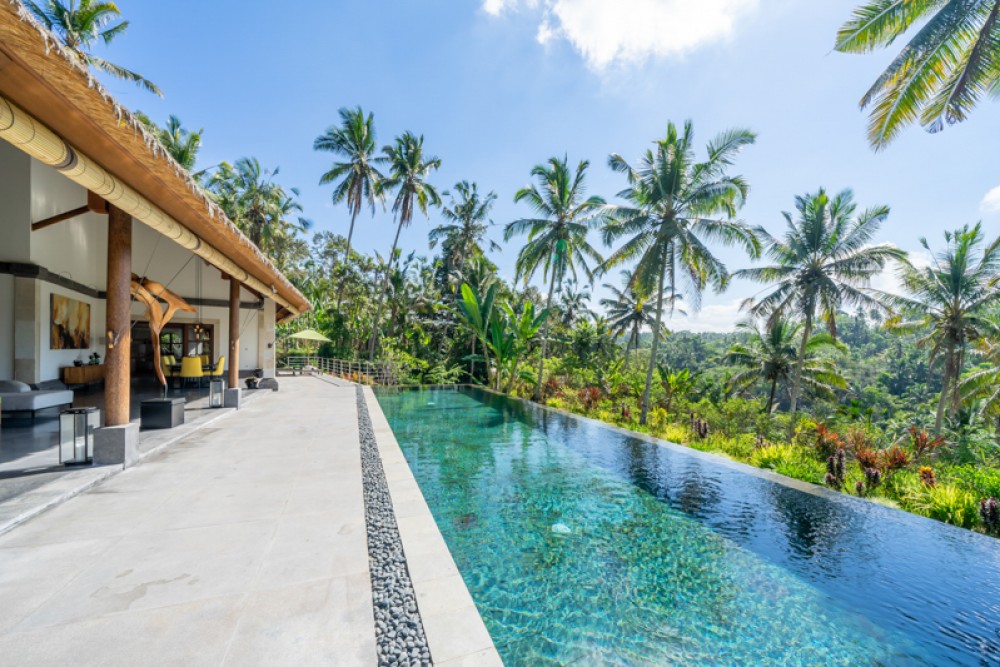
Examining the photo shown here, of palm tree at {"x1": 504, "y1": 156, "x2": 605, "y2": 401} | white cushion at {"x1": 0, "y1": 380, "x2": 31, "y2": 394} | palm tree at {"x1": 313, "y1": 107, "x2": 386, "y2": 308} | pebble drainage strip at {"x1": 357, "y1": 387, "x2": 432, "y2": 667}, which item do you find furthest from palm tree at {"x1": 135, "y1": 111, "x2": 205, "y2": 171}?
pebble drainage strip at {"x1": 357, "y1": 387, "x2": 432, "y2": 667}

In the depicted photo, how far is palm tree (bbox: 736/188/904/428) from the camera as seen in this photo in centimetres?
1173

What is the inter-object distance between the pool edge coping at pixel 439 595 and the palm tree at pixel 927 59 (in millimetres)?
9371

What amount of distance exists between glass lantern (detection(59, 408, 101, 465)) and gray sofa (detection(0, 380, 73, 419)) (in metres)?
2.70

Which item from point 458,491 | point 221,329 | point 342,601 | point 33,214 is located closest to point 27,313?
point 33,214

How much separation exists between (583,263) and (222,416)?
1315 centimetres

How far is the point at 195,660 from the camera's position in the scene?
6.40ft

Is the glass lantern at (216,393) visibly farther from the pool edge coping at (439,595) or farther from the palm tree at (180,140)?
the palm tree at (180,140)

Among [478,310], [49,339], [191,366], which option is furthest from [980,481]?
[49,339]

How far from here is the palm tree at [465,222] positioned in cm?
2402

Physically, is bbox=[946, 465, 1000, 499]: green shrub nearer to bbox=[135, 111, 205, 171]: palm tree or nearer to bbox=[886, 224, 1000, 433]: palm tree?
bbox=[886, 224, 1000, 433]: palm tree

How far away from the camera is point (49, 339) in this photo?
25.0 feet

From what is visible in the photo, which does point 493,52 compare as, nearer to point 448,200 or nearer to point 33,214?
point 33,214

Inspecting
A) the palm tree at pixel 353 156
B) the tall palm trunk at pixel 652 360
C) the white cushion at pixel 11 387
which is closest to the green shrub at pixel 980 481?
the tall palm trunk at pixel 652 360

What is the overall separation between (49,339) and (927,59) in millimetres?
16038
